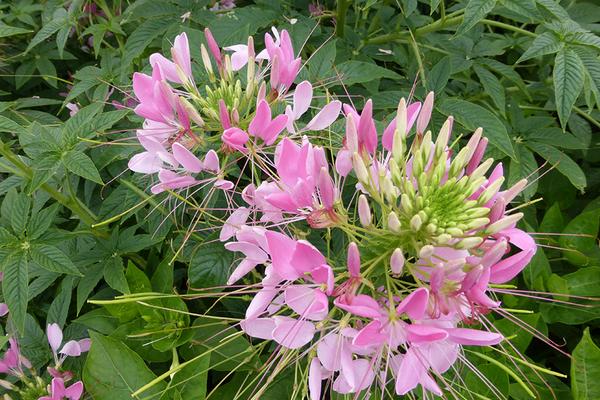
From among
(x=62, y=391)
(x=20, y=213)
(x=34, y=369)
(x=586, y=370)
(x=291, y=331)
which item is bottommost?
(x=34, y=369)

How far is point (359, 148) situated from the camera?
3.27 ft

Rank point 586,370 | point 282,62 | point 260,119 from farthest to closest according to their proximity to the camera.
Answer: point 586,370
point 282,62
point 260,119

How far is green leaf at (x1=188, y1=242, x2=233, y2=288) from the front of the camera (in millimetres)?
1215

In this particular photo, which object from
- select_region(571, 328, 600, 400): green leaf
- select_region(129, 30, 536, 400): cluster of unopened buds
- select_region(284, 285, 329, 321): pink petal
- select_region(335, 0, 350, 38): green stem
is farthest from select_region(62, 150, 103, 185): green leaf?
select_region(571, 328, 600, 400): green leaf

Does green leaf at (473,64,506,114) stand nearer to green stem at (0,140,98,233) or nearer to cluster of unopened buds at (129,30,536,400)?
cluster of unopened buds at (129,30,536,400)

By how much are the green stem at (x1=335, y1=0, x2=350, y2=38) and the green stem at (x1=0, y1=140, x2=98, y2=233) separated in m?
1.06

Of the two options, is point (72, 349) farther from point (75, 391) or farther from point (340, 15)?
point (340, 15)

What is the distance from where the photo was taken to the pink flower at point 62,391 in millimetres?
1276

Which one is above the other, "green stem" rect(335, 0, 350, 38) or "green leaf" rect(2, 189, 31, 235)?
"green stem" rect(335, 0, 350, 38)

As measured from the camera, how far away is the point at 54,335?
1.41 m

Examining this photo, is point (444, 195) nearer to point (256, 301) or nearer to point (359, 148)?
point (359, 148)

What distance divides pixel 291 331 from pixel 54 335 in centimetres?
86

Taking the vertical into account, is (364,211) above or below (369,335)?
above

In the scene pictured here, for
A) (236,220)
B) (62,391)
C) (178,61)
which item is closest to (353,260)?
(236,220)
